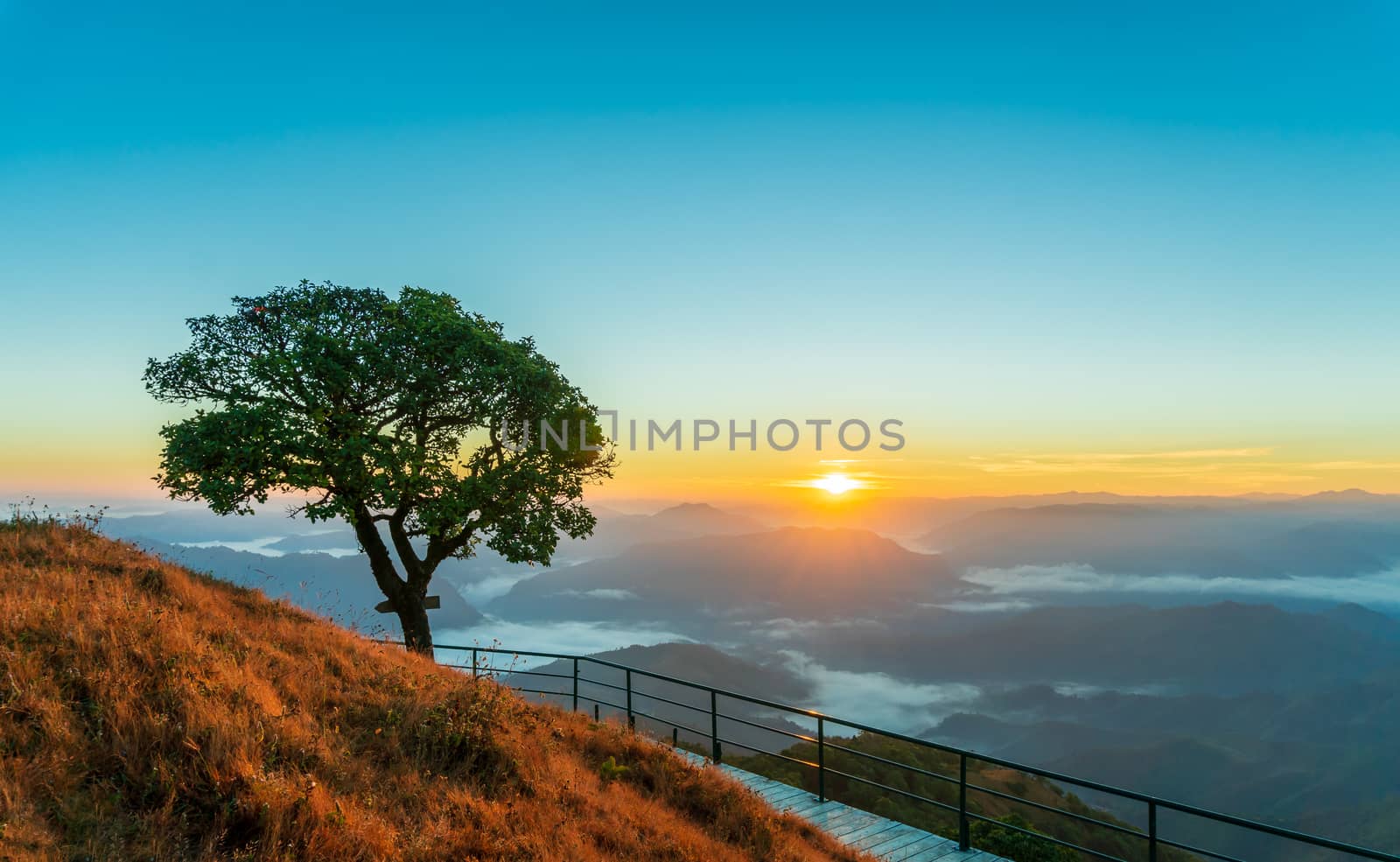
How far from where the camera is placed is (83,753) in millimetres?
6441

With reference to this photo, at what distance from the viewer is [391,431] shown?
61.9ft

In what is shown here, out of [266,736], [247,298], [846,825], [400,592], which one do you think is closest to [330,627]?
[266,736]

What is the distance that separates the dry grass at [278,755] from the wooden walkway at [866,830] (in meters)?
0.85

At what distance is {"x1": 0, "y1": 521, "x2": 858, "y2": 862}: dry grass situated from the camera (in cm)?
607

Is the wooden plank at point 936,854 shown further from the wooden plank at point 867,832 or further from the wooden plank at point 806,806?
the wooden plank at point 806,806

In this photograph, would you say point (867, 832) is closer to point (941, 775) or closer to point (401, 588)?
point (941, 775)

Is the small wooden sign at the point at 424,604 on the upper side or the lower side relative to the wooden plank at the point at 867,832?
upper

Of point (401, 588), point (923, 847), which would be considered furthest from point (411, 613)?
point (923, 847)

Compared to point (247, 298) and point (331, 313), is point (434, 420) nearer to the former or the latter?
point (331, 313)

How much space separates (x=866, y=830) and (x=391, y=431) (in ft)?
47.3

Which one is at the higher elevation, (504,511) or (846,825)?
(504,511)

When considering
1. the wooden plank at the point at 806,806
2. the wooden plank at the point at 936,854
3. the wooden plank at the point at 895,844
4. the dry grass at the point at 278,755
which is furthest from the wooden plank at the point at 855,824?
the wooden plank at the point at 936,854

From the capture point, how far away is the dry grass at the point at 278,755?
239 inches

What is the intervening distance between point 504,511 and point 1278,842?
10146 inches
